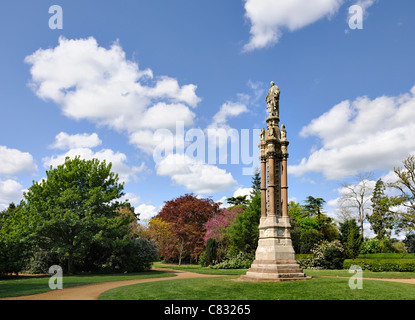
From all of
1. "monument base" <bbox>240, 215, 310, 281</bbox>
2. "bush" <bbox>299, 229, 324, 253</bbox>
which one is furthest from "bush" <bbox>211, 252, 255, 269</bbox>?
"monument base" <bbox>240, 215, 310, 281</bbox>

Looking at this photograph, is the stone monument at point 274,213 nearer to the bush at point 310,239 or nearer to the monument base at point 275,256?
the monument base at point 275,256

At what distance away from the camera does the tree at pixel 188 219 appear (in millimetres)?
41469

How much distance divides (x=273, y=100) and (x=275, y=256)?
8540mm

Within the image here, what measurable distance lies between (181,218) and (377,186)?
29.3m

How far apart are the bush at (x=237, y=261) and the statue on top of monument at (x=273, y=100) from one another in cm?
1658

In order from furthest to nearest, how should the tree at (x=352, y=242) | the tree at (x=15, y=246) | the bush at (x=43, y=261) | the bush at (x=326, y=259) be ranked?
the tree at (x=352, y=242)
the bush at (x=326, y=259)
the bush at (x=43, y=261)
the tree at (x=15, y=246)

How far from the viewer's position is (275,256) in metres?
14.9

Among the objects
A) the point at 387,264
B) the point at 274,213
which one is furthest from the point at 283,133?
the point at 387,264

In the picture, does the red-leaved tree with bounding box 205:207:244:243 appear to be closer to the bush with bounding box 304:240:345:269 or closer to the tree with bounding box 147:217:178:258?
the tree with bounding box 147:217:178:258

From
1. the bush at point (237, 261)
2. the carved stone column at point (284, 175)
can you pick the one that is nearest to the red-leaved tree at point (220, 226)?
the bush at point (237, 261)
